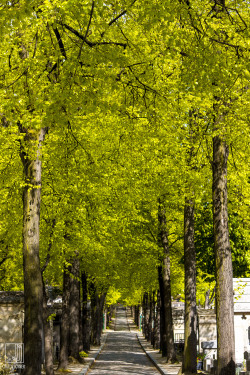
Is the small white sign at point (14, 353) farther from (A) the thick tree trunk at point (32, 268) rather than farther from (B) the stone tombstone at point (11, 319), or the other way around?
(A) the thick tree trunk at point (32, 268)

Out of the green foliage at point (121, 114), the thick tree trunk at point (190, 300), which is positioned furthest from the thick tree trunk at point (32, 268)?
the thick tree trunk at point (190, 300)

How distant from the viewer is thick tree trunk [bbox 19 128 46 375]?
13.2 metres

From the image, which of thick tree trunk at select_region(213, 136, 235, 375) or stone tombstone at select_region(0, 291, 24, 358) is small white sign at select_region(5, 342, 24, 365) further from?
thick tree trunk at select_region(213, 136, 235, 375)

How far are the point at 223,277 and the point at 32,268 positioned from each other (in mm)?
4319

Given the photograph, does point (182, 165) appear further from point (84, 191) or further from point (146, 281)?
point (146, 281)

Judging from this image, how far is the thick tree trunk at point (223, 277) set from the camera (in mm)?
13602

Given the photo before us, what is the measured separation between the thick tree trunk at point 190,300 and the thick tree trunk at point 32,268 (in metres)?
8.85

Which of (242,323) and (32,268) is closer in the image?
(32,268)

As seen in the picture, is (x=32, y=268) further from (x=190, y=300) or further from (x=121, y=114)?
(x=190, y=300)

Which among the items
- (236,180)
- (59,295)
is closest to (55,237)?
(236,180)

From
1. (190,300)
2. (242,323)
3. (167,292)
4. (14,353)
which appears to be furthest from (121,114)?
(14,353)

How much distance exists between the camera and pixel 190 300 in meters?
22.2

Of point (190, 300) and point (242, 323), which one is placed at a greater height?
point (190, 300)

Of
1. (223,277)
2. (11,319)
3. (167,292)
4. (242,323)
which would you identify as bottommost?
(242,323)
